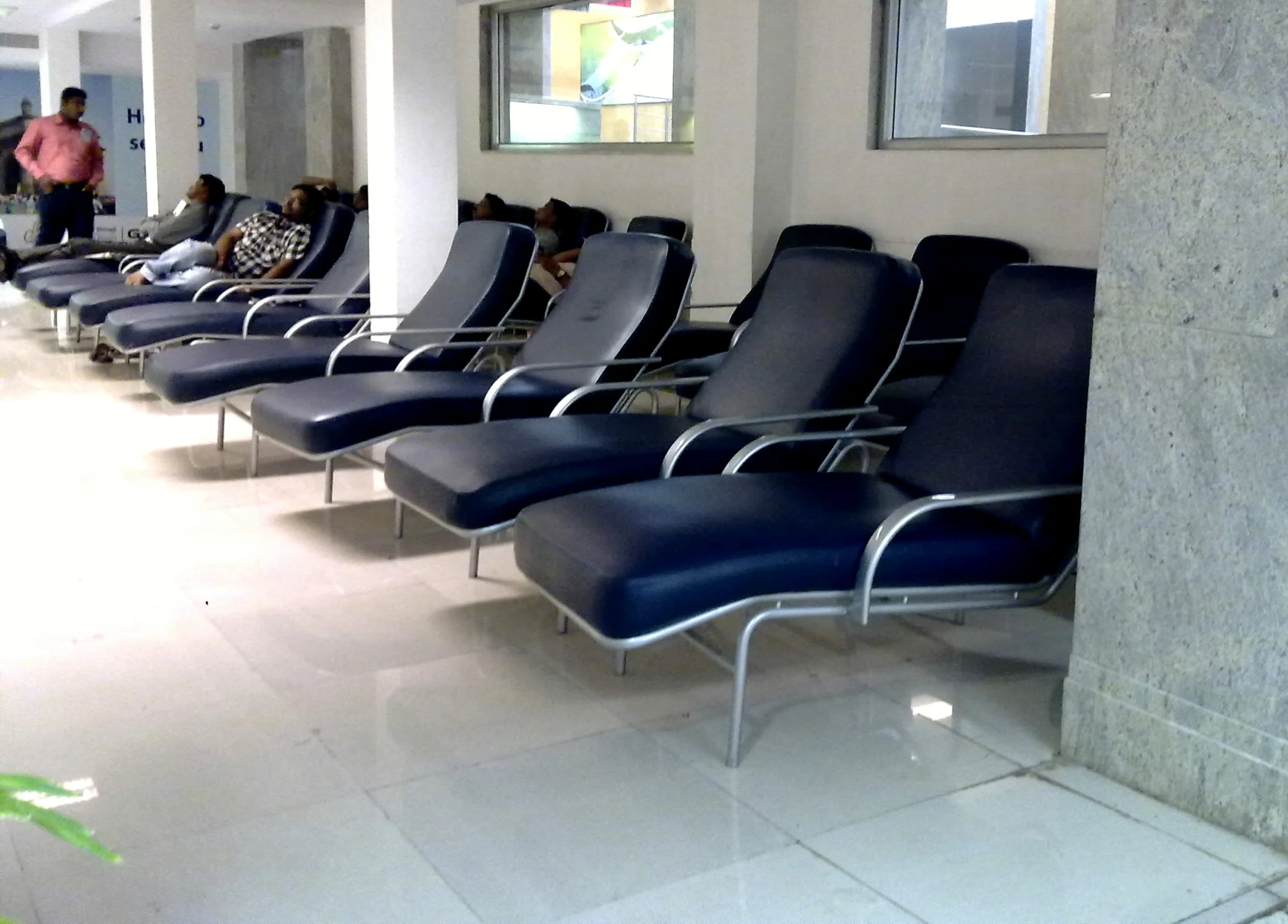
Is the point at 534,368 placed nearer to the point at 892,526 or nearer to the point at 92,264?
the point at 892,526

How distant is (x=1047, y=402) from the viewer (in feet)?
10.6

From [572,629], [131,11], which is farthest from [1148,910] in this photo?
[131,11]

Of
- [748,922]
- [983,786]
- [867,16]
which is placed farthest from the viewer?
[867,16]

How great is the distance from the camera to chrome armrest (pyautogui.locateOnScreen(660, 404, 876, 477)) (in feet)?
11.7

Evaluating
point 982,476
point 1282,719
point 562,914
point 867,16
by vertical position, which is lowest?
point 562,914

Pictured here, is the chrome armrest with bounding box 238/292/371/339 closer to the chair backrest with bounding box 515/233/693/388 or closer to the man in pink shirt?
the chair backrest with bounding box 515/233/693/388

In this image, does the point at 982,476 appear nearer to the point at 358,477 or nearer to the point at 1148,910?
the point at 1148,910

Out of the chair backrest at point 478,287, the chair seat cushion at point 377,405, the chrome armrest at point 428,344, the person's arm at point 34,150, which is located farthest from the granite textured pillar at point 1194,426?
the person's arm at point 34,150

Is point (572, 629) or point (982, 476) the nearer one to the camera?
point (982, 476)

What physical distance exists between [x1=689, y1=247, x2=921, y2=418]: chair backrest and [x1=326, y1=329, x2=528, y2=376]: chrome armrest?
1.30 metres

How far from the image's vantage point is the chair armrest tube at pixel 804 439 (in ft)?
11.2

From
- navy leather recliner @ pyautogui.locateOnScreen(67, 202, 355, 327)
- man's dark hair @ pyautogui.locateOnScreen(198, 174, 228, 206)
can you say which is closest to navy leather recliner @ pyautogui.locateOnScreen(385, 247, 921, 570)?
navy leather recliner @ pyautogui.locateOnScreen(67, 202, 355, 327)

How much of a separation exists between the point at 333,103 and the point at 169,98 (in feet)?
9.14

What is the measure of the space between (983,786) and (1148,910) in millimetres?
484
